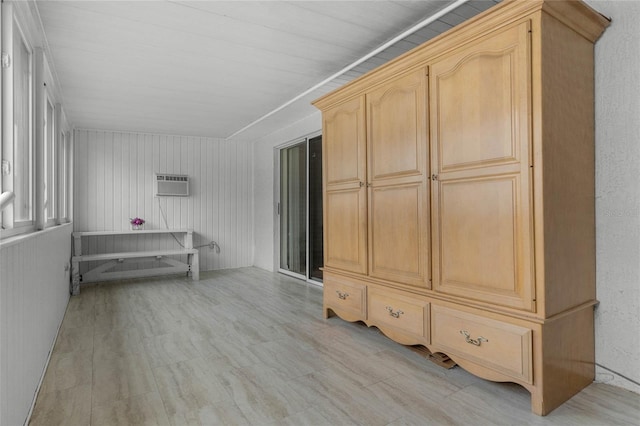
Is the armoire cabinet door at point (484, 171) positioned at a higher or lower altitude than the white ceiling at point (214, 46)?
lower

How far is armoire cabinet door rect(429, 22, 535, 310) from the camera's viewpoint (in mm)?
1790

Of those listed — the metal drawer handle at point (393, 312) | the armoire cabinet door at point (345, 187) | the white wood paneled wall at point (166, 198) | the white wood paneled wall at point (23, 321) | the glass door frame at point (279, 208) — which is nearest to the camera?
the white wood paneled wall at point (23, 321)

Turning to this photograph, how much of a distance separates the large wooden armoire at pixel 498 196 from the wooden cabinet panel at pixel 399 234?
11 millimetres

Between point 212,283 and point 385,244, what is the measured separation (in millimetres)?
3221

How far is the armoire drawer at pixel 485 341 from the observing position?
1783 millimetres

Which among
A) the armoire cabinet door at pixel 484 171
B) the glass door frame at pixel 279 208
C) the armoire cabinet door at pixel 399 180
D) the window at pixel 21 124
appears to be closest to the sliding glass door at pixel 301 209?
the glass door frame at pixel 279 208

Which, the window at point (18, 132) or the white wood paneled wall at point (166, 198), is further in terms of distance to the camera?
the white wood paneled wall at point (166, 198)

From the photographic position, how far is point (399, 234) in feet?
8.27

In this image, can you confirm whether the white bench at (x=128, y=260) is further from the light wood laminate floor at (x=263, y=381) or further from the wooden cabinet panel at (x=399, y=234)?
the wooden cabinet panel at (x=399, y=234)

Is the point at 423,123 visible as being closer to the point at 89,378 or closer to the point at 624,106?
the point at 624,106

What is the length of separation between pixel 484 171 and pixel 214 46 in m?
2.13

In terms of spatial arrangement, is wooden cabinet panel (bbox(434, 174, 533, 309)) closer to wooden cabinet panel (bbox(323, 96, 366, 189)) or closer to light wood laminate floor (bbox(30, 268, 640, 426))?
light wood laminate floor (bbox(30, 268, 640, 426))

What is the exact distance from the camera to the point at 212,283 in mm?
5078

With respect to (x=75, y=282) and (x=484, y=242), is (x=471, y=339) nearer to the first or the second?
(x=484, y=242)
